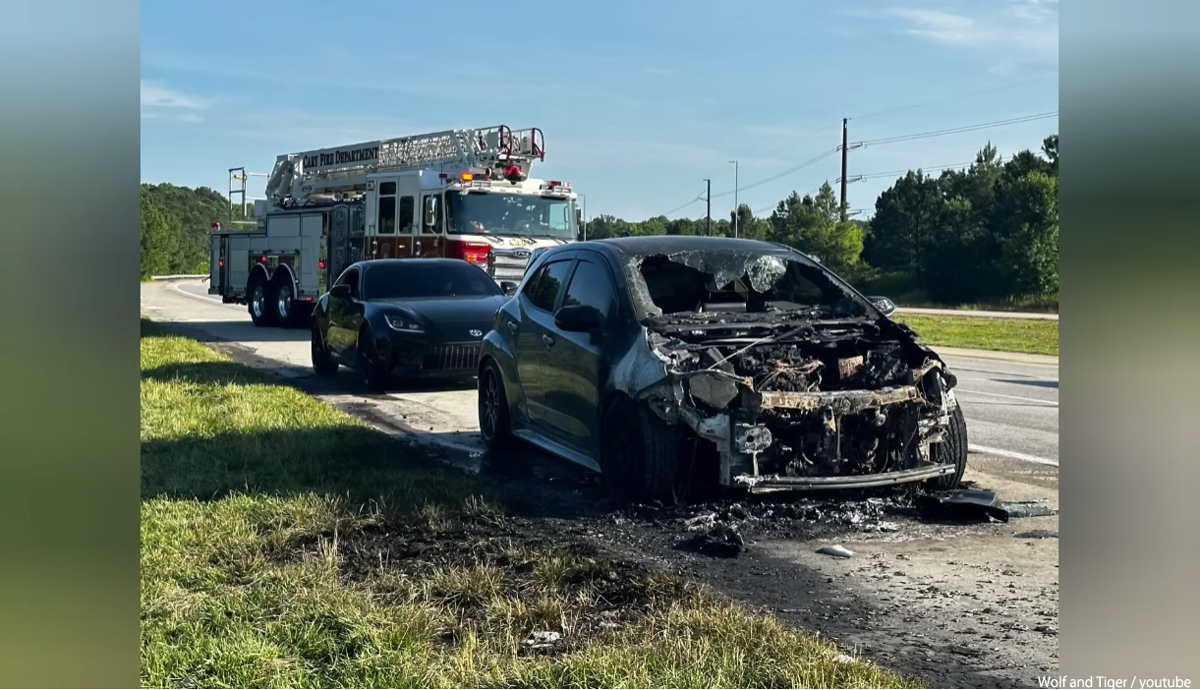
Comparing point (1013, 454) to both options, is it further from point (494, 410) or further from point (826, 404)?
point (494, 410)

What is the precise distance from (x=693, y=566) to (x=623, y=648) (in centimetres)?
147

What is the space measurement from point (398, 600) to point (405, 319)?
27.4 feet

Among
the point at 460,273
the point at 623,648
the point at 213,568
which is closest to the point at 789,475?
the point at 623,648

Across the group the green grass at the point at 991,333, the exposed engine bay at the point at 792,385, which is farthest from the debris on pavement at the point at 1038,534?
the green grass at the point at 991,333

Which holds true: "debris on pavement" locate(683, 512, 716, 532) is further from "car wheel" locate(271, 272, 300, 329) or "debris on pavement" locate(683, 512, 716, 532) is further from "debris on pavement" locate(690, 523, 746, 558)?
"car wheel" locate(271, 272, 300, 329)

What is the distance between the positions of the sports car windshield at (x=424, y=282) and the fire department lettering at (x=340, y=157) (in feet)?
31.8

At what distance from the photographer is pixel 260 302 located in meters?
24.7

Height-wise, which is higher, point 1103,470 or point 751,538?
point 1103,470

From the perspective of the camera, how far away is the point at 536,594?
4.66m

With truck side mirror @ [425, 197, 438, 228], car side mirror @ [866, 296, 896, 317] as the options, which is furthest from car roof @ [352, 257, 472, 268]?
car side mirror @ [866, 296, 896, 317]

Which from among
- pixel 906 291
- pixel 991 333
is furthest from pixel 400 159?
pixel 906 291

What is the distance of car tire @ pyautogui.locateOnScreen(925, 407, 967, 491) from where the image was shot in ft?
21.8

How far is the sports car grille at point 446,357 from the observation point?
12445mm

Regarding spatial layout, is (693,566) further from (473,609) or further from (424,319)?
(424,319)
